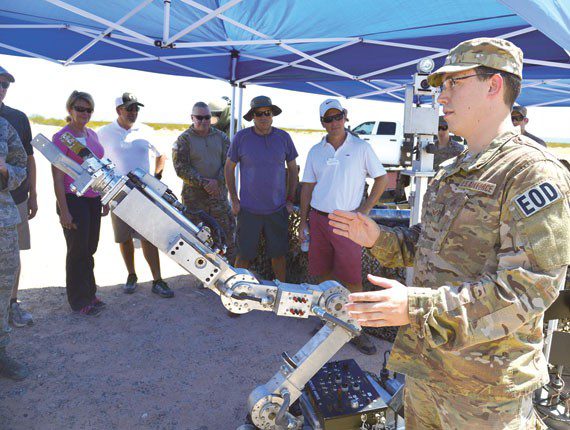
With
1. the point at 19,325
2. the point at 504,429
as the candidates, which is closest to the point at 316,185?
the point at 504,429

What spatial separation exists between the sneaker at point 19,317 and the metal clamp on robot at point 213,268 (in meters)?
2.78

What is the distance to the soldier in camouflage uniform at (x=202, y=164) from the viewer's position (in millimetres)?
4664

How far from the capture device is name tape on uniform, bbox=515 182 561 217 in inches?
46.9

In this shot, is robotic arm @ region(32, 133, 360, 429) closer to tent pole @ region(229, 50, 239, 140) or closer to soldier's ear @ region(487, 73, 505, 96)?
soldier's ear @ region(487, 73, 505, 96)

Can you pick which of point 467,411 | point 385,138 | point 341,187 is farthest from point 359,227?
point 385,138

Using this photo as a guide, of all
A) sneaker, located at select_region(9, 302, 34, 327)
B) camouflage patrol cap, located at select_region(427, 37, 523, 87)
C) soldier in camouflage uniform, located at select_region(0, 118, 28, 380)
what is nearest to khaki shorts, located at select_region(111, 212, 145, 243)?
sneaker, located at select_region(9, 302, 34, 327)

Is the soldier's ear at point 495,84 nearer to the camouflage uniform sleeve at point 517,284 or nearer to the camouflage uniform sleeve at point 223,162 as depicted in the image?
the camouflage uniform sleeve at point 517,284

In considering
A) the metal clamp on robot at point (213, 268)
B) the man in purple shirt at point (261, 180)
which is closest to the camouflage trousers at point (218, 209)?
the man in purple shirt at point (261, 180)

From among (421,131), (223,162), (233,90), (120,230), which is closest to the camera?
(421,131)

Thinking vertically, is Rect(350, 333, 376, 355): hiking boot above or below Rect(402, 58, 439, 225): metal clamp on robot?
below

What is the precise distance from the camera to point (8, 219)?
2.91 m

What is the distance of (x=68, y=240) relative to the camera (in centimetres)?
402

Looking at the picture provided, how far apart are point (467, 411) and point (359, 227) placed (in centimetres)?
75

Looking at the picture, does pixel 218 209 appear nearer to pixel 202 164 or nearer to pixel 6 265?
pixel 202 164
